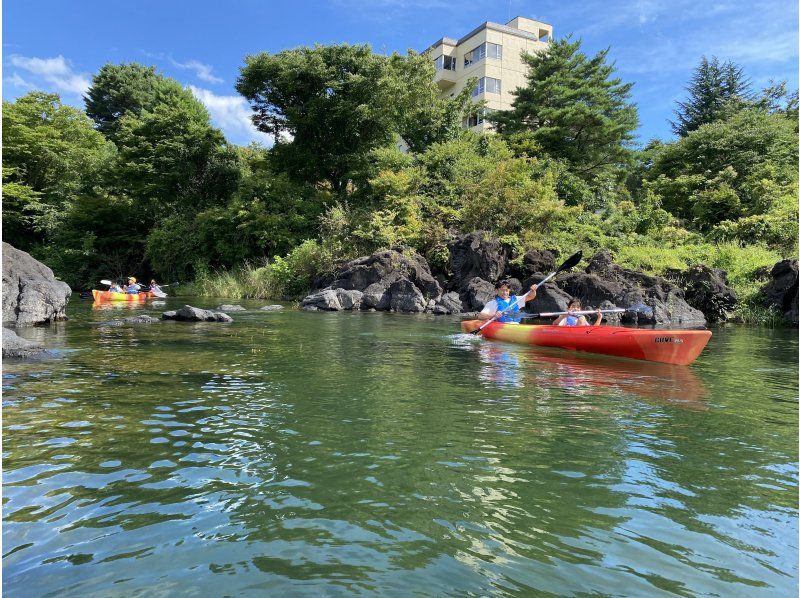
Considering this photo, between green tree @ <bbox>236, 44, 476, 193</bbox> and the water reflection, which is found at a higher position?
green tree @ <bbox>236, 44, 476, 193</bbox>

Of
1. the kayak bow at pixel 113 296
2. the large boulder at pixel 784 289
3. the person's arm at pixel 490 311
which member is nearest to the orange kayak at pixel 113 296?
the kayak bow at pixel 113 296

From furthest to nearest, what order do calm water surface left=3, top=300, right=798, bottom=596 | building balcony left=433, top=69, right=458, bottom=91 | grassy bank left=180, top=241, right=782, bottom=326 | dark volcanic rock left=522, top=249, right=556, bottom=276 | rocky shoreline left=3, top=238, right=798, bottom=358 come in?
building balcony left=433, top=69, right=458, bottom=91
dark volcanic rock left=522, top=249, right=556, bottom=276
grassy bank left=180, top=241, right=782, bottom=326
rocky shoreline left=3, top=238, right=798, bottom=358
calm water surface left=3, top=300, right=798, bottom=596

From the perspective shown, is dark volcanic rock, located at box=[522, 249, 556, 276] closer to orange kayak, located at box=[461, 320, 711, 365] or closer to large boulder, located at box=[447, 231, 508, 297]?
large boulder, located at box=[447, 231, 508, 297]

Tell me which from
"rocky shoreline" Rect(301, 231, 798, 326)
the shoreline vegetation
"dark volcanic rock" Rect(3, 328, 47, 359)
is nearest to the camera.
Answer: "dark volcanic rock" Rect(3, 328, 47, 359)

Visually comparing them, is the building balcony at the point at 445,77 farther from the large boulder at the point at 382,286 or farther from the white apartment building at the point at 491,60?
the large boulder at the point at 382,286

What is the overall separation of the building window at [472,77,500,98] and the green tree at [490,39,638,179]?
7.09 metres

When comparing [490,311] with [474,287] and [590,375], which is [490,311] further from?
[474,287]

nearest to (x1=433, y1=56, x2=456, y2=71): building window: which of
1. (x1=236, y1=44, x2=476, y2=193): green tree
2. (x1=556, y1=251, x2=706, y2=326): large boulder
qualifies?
(x1=236, y1=44, x2=476, y2=193): green tree

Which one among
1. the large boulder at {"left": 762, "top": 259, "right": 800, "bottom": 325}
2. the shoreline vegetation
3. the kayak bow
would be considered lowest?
the kayak bow

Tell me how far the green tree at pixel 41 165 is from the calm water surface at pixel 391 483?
30.5m

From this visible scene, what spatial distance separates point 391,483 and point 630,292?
1381 centimetres

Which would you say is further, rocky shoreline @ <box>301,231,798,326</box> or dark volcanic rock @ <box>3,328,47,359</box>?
rocky shoreline @ <box>301,231,798,326</box>

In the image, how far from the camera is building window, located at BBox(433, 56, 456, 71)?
41.0m

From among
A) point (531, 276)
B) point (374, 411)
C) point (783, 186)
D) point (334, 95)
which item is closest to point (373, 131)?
point (334, 95)
